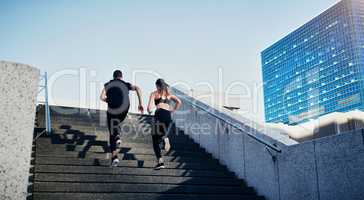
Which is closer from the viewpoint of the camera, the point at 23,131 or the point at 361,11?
the point at 23,131

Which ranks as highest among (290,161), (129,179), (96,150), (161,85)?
(161,85)

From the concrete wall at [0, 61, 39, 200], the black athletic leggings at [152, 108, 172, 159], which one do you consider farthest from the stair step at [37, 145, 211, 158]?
the concrete wall at [0, 61, 39, 200]

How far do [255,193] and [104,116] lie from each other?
4.65m

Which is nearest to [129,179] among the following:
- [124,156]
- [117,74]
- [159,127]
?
[159,127]

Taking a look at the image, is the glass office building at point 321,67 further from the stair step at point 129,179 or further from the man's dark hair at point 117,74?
the man's dark hair at point 117,74

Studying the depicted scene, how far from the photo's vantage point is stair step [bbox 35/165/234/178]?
6.72 meters

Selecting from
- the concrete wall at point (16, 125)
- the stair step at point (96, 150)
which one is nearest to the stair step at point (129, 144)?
the stair step at point (96, 150)

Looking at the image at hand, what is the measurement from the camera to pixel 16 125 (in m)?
3.96

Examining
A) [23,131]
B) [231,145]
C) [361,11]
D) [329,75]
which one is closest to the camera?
[23,131]

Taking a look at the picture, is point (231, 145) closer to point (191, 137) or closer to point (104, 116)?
point (191, 137)

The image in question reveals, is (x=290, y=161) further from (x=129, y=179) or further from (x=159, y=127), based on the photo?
(x=129, y=179)

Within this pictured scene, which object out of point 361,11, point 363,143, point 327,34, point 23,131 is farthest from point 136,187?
point 361,11

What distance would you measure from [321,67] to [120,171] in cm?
16572

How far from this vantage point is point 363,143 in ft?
18.4
